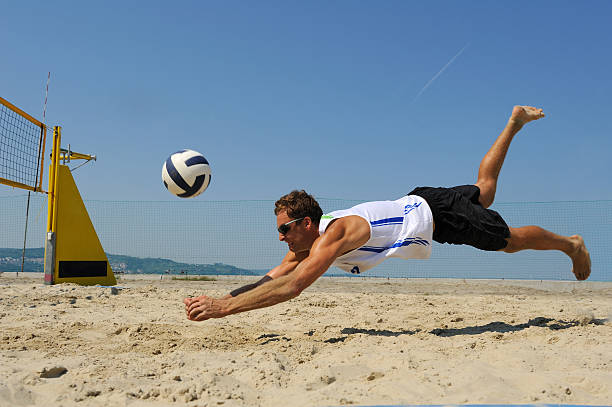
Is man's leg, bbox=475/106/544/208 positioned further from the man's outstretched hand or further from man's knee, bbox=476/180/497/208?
the man's outstretched hand

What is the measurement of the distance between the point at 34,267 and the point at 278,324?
8.81 meters

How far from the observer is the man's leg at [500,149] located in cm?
351

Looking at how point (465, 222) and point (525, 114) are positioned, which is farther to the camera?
point (525, 114)

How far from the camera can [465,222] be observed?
313 centimetres

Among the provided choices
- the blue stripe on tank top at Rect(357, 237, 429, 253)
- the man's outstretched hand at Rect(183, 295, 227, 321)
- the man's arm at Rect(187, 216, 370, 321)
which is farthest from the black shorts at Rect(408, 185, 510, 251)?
the man's outstretched hand at Rect(183, 295, 227, 321)

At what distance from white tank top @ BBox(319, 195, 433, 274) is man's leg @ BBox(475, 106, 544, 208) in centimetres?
67

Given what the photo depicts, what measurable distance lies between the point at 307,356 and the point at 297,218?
0.89m

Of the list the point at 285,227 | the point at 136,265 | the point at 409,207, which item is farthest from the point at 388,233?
the point at 136,265

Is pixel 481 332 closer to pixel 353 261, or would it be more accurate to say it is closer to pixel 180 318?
pixel 353 261

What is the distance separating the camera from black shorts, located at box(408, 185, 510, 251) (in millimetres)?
3123

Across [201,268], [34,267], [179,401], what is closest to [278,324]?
[179,401]

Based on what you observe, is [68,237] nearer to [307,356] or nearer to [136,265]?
[136,265]

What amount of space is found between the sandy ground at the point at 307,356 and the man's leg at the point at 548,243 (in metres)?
0.38

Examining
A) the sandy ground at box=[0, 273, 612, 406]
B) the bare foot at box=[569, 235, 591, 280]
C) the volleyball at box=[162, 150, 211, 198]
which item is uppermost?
the volleyball at box=[162, 150, 211, 198]
